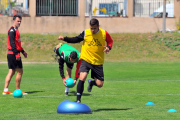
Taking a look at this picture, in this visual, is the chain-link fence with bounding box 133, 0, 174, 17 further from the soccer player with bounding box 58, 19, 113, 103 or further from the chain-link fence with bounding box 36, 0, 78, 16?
the soccer player with bounding box 58, 19, 113, 103

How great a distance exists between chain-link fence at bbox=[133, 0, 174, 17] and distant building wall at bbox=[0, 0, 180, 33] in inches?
22.3

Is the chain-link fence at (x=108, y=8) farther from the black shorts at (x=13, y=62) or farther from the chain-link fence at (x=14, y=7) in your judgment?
the black shorts at (x=13, y=62)

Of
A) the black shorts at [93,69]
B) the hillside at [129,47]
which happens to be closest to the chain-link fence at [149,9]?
the hillside at [129,47]

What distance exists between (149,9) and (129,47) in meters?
6.16

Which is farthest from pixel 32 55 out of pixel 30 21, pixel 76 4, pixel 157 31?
pixel 157 31

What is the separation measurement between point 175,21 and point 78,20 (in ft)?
27.7

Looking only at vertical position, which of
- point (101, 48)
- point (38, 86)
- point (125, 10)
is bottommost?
point (38, 86)

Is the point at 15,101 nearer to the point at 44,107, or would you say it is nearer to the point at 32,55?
the point at 44,107

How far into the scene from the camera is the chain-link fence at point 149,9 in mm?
34250

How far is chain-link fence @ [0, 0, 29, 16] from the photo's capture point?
1320 inches

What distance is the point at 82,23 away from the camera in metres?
33.5

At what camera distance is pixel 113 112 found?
8.03 metres

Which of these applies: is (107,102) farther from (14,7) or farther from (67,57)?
(14,7)

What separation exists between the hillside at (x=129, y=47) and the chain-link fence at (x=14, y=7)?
9.96 feet
